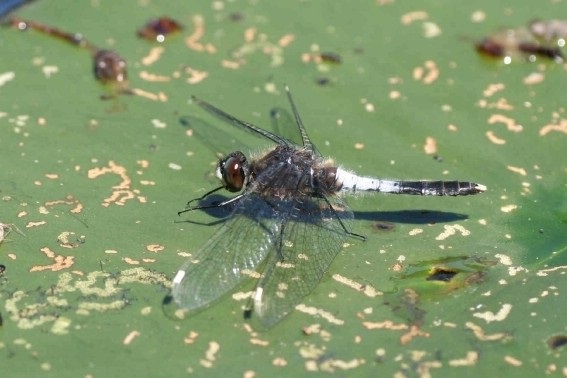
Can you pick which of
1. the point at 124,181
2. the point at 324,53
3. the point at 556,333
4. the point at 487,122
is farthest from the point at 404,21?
the point at 556,333

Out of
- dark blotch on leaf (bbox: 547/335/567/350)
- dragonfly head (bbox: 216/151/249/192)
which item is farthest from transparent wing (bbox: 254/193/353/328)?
dark blotch on leaf (bbox: 547/335/567/350)

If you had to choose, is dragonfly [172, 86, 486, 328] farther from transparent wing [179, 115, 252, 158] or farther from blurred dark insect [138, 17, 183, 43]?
blurred dark insect [138, 17, 183, 43]

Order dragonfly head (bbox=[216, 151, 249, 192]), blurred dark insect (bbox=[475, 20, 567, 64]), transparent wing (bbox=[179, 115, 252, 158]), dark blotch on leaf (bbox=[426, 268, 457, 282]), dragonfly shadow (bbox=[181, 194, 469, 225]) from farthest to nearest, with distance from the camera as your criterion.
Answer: blurred dark insect (bbox=[475, 20, 567, 64]) < transparent wing (bbox=[179, 115, 252, 158]) < dragonfly head (bbox=[216, 151, 249, 192]) < dragonfly shadow (bbox=[181, 194, 469, 225]) < dark blotch on leaf (bbox=[426, 268, 457, 282])

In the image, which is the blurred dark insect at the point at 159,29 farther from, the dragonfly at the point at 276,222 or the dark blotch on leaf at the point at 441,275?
the dark blotch on leaf at the point at 441,275

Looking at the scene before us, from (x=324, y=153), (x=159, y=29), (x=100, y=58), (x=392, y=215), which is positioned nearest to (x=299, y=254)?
(x=392, y=215)

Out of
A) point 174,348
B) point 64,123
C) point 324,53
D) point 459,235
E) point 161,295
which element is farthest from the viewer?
point 324,53

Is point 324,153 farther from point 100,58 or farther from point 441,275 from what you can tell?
point 100,58

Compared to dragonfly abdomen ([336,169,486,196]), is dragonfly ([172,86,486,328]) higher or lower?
lower

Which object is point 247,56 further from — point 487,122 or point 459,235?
point 459,235
